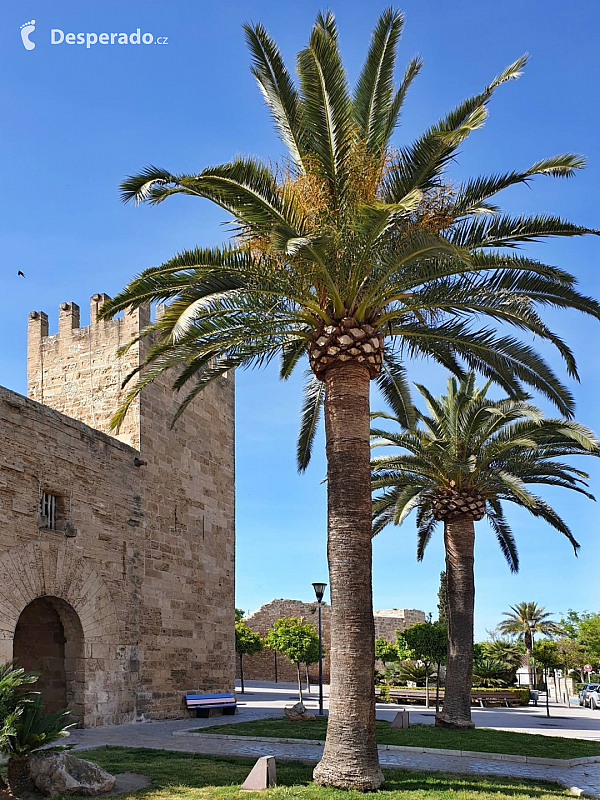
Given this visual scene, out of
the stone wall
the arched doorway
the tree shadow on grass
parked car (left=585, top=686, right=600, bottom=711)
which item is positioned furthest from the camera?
the stone wall

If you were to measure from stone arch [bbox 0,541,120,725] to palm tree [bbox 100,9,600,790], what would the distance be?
4.44 metres

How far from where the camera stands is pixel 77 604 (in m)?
13.2

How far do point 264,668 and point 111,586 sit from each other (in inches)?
960

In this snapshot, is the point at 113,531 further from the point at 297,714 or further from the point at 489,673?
the point at 489,673

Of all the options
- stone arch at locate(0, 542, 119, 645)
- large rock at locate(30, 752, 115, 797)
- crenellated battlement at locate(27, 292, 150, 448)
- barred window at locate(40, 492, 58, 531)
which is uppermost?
crenellated battlement at locate(27, 292, 150, 448)

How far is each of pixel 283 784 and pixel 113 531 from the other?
7.46 m

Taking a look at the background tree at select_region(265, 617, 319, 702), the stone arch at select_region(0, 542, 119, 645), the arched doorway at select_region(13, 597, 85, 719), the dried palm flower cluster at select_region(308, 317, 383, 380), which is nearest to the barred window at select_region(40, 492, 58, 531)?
the stone arch at select_region(0, 542, 119, 645)

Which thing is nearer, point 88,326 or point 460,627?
point 460,627

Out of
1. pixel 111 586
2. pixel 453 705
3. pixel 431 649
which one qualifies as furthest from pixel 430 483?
pixel 431 649

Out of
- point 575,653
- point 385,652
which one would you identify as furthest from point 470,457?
point 575,653

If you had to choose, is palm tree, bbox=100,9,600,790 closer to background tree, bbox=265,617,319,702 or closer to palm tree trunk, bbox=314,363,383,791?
palm tree trunk, bbox=314,363,383,791

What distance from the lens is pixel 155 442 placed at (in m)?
16.4

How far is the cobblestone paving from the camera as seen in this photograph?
30.0 feet

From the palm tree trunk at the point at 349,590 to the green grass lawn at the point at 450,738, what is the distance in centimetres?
352
